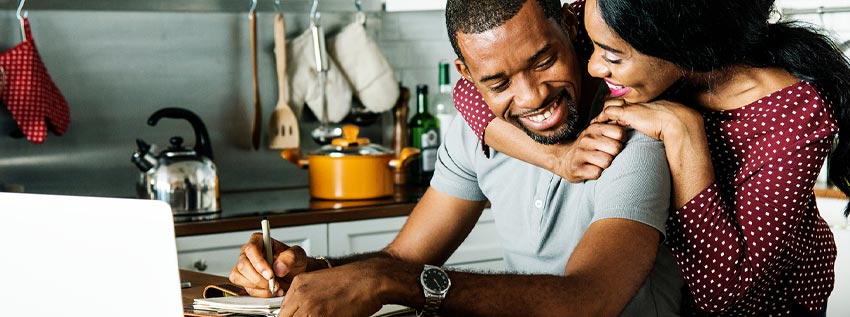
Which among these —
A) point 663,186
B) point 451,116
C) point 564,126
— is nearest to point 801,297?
point 663,186

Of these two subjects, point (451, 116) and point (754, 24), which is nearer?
point (754, 24)

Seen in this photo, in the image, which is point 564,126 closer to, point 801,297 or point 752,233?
point 752,233

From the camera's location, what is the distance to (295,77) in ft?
11.1

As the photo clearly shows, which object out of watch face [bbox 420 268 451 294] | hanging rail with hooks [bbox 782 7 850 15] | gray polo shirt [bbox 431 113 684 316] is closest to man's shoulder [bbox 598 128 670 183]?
gray polo shirt [bbox 431 113 684 316]

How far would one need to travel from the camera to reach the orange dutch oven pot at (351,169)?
10.1 ft

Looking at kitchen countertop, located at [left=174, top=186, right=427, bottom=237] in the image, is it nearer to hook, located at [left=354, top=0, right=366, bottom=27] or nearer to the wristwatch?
hook, located at [left=354, top=0, right=366, bottom=27]

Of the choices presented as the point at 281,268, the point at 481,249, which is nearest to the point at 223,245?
the point at 481,249

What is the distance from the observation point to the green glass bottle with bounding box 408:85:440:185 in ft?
11.3

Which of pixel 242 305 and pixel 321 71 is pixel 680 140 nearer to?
pixel 242 305

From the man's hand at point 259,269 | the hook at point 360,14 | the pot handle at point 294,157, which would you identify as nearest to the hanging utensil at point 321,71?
the hook at point 360,14

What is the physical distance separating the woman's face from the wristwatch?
416mm

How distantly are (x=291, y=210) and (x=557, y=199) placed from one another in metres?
1.19

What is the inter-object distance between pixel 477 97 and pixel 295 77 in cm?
150

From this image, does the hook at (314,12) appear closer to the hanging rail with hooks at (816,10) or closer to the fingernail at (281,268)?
the hanging rail with hooks at (816,10)
